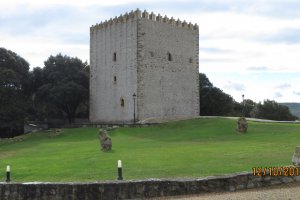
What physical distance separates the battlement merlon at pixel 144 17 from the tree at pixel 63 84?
4.81 metres

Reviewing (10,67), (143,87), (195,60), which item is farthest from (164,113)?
(10,67)

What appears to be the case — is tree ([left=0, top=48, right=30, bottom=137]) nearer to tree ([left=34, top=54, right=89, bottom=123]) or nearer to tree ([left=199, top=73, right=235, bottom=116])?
tree ([left=34, top=54, right=89, bottom=123])

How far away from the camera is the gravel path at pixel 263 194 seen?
34.2 feet

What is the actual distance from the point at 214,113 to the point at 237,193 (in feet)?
135

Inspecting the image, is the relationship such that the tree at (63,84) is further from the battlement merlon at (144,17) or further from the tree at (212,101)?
the tree at (212,101)

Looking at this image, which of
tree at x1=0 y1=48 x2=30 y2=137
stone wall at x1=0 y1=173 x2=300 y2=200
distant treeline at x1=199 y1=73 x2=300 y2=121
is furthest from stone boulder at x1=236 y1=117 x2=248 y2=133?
tree at x1=0 y1=48 x2=30 y2=137

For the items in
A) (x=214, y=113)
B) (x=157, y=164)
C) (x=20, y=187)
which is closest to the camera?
(x=20, y=187)

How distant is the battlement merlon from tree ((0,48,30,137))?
8190 mm

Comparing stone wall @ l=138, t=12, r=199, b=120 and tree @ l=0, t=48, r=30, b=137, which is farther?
tree @ l=0, t=48, r=30, b=137

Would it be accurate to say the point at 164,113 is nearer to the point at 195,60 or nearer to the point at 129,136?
the point at 195,60

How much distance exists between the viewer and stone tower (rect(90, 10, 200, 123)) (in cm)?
3909

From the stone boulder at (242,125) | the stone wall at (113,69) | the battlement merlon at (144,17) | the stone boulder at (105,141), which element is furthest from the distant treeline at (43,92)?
the stone boulder at (105,141)

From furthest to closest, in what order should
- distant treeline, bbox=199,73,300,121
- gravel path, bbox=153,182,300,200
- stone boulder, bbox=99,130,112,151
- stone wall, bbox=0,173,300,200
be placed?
1. distant treeline, bbox=199,73,300,121
2. stone boulder, bbox=99,130,112,151
3. stone wall, bbox=0,173,300,200
4. gravel path, bbox=153,182,300,200

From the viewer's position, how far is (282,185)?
1199cm
